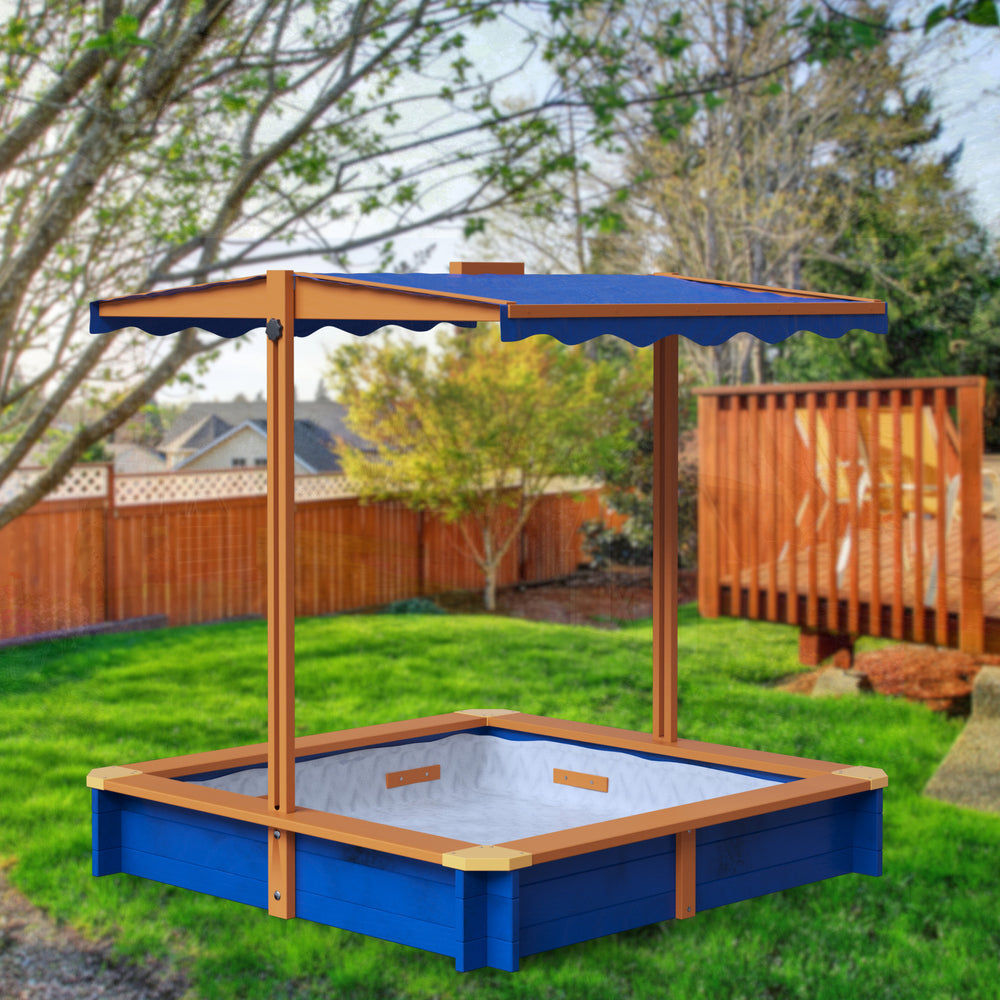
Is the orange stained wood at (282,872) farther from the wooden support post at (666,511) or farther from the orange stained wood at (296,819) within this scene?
the wooden support post at (666,511)

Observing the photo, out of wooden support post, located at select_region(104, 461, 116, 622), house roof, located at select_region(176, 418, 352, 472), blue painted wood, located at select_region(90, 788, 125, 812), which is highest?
house roof, located at select_region(176, 418, 352, 472)

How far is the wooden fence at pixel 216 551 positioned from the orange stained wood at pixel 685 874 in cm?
325

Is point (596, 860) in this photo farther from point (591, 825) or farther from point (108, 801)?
point (108, 801)

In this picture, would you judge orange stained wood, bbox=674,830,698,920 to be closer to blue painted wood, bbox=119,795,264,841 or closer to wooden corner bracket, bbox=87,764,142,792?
blue painted wood, bbox=119,795,264,841

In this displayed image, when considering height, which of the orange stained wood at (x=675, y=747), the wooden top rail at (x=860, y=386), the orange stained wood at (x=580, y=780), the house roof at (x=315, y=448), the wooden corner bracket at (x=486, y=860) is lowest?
the orange stained wood at (x=580, y=780)

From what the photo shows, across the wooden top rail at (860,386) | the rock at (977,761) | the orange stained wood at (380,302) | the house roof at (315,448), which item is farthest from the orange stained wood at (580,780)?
the house roof at (315,448)

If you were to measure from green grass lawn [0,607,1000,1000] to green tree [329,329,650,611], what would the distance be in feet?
2.67

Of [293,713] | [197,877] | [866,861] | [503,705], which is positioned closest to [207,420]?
[503,705]

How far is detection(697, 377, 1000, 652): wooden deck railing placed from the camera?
562 cm

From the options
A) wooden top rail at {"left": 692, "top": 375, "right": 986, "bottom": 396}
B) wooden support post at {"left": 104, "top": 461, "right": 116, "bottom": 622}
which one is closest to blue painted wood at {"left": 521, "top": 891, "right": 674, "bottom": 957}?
wooden top rail at {"left": 692, "top": 375, "right": 986, "bottom": 396}

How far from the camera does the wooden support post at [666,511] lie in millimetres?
3258

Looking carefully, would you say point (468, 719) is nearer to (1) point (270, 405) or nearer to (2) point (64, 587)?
(1) point (270, 405)

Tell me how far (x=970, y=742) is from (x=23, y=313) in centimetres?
540

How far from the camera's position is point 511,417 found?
790 centimetres
